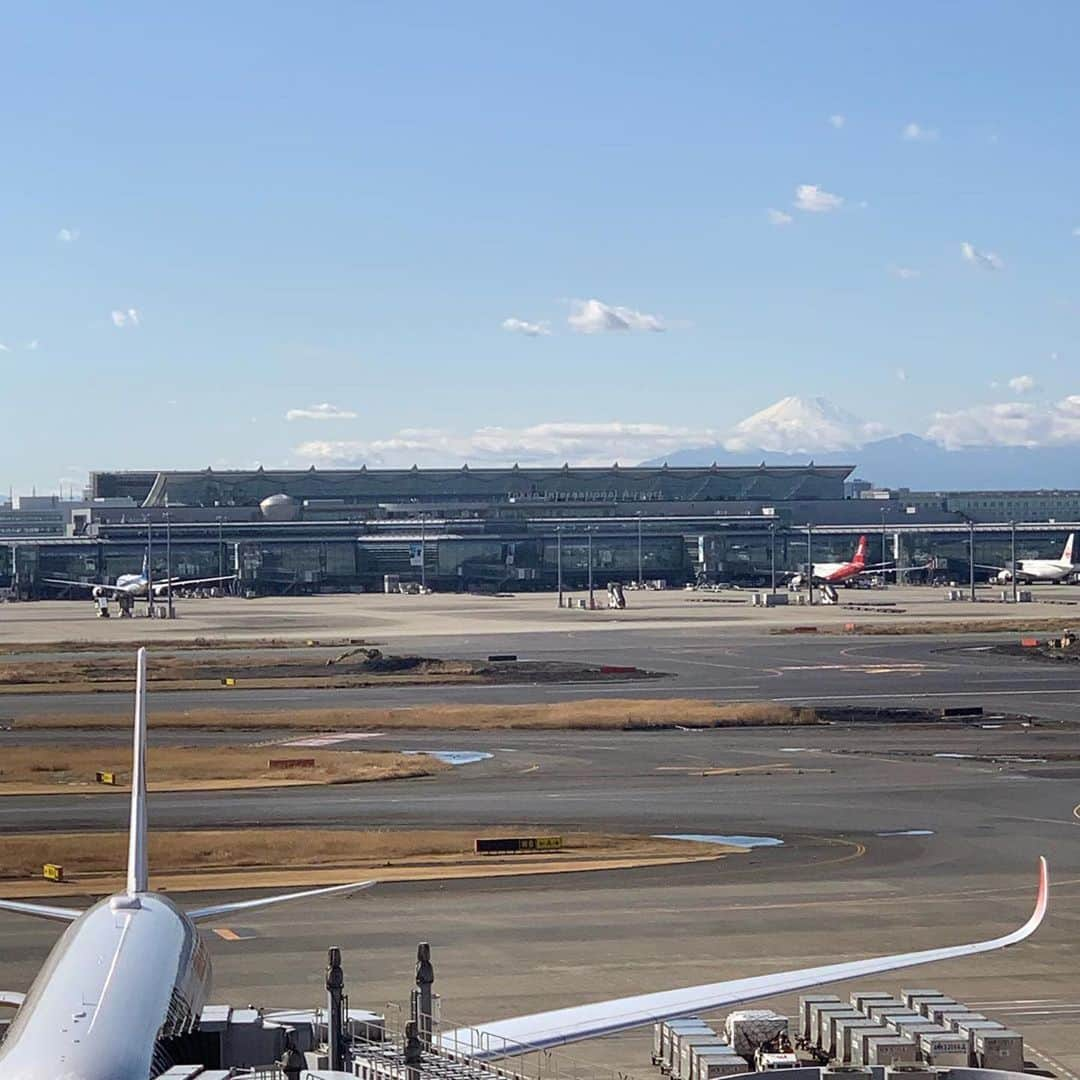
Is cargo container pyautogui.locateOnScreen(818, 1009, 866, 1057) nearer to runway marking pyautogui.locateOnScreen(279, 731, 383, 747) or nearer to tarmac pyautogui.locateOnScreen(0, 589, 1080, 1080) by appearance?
tarmac pyautogui.locateOnScreen(0, 589, 1080, 1080)

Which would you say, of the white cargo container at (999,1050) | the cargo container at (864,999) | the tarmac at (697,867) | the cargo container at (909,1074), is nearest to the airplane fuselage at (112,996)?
the tarmac at (697,867)

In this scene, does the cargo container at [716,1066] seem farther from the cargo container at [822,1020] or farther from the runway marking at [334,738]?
the runway marking at [334,738]

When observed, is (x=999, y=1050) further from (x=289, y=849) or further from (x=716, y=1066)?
(x=289, y=849)

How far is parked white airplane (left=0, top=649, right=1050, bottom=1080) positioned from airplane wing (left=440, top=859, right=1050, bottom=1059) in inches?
0.8

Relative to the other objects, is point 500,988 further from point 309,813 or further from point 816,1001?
point 309,813

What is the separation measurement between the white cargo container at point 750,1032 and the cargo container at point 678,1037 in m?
0.35

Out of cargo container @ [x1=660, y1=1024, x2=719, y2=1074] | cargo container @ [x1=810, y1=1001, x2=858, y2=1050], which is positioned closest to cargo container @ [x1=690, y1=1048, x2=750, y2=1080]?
cargo container @ [x1=660, y1=1024, x2=719, y2=1074]

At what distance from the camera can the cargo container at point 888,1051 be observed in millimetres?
26609

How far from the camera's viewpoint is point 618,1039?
31.5 meters

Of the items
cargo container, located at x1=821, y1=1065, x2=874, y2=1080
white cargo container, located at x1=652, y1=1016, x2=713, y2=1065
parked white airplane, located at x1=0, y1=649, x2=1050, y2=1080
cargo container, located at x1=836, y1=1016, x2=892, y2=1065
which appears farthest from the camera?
white cargo container, located at x1=652, y1=1016, x2=713, y2=1065

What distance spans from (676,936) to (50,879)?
1744cm

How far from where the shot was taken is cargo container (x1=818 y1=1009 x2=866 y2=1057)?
28688mm

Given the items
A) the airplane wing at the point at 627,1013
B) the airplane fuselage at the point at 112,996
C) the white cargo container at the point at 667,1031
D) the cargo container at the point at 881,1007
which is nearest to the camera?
the airplane fuselage at the point at 112,996

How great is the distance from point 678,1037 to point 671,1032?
0.34 m
